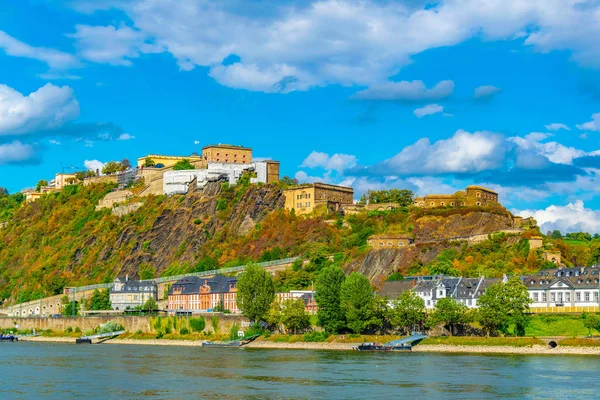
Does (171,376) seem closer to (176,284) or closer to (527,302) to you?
(527,302)

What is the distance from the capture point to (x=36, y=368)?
204 ft

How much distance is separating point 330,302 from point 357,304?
3.04 meters

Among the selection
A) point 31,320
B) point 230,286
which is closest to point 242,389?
point 230,286

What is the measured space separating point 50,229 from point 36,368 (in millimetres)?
83610

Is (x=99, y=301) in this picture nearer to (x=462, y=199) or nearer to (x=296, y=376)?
(x=462, y=199)

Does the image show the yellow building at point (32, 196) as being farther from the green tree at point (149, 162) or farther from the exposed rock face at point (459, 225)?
the exposed rock face at point (459, 225)

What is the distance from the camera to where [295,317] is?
3093 inches

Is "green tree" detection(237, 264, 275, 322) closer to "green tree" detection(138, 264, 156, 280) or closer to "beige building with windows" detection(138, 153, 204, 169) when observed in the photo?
"green tree" detection(138, 264, 156, 280)

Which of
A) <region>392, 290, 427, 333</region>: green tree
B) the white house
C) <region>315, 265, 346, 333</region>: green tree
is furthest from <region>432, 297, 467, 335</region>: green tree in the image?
<region>315, 265, 346, 333</region>: green tree

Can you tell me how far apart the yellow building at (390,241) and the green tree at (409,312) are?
20.3 m

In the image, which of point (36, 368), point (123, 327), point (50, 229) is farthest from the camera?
point (50, 229)

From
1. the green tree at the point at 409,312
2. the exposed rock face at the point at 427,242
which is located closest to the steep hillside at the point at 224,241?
the exposed rock face at the point at 427,242

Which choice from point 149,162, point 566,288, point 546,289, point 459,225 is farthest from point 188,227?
point 566,288

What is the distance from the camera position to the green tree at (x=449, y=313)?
71.4 meters
